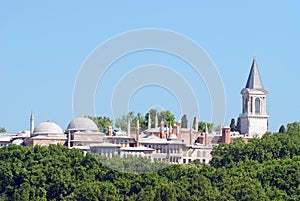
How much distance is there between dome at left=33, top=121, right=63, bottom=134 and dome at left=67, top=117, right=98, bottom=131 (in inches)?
48.4

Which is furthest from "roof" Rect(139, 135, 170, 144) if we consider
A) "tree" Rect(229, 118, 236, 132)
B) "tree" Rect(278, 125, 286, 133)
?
"tree" Rect(229, 118, 236, 132)

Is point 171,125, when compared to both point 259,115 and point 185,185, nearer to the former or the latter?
point 259,115

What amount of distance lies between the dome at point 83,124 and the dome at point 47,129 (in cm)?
123

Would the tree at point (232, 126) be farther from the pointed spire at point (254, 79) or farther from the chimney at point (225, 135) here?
the chimney at point (225, 135)

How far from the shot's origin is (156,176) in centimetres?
7831

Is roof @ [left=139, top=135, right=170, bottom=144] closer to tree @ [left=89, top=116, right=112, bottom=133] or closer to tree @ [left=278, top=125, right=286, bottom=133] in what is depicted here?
tree @ [left=89, top=116, right=112, bottom=133]

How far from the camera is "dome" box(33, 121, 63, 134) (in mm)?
105062

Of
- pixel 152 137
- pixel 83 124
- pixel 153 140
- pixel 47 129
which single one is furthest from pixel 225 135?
pixel 47 129

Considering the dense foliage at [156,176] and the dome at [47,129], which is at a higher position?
the dome at [47,129]

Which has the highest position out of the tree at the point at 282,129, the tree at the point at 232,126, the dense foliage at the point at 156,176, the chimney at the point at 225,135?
the tree at the point at 232,126

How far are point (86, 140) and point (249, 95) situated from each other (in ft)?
67.5

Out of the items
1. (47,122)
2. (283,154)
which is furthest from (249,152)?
(47,122)

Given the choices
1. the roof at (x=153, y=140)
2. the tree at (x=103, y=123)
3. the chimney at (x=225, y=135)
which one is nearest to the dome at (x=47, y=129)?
the tree at (x=103, y=123)

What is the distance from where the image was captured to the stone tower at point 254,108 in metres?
117
